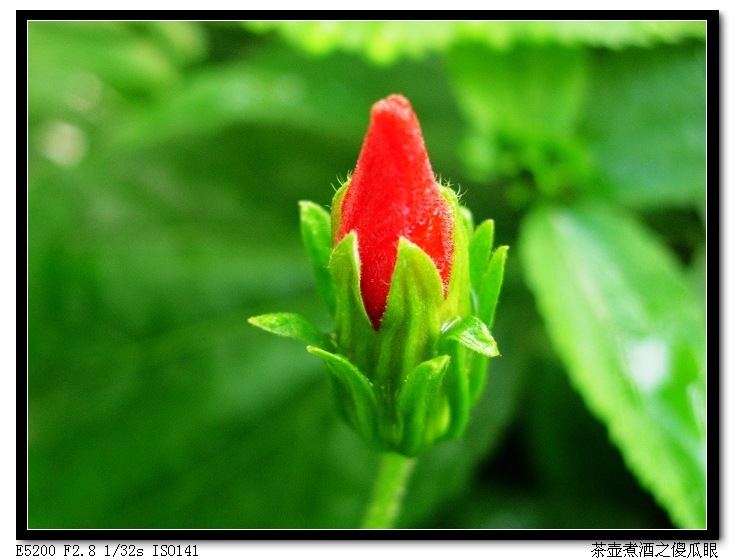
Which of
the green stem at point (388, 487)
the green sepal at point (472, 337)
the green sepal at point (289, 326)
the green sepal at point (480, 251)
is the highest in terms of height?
the green sepal at point (480, 251)

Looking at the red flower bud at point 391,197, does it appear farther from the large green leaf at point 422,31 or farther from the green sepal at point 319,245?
the large green leaf at point 422,31

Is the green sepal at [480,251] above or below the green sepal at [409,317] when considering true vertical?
above

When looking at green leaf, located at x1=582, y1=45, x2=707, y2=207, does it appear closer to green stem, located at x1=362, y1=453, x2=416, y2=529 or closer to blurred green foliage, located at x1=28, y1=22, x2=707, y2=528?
blurred green foliage, located at x1=28, y1=22, x2=707, y2=528

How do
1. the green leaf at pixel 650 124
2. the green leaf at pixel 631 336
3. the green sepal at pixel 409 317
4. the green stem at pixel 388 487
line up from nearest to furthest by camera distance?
the green sepal at pixel 409 317 < the green stem at pixel 388 487 < the green leaf at pixel 631 336 < the green leaf at pixel 650 124

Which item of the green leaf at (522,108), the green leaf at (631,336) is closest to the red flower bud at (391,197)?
the green leaf at (631,336)

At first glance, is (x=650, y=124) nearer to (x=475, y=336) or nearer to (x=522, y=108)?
(x=522, y=108)

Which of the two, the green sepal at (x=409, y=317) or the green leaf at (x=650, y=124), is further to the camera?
the green leaf at (x=650, y=124)
